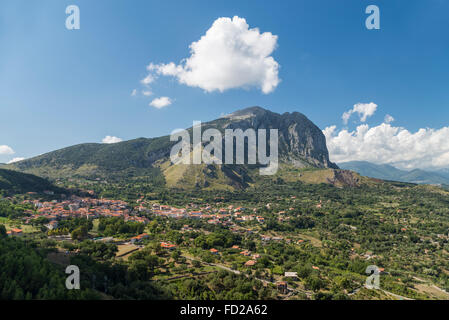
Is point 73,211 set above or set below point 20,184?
below

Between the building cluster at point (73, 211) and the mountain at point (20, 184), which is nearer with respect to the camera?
the building cluster at point (73, 211)

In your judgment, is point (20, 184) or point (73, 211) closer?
point (73, 211)

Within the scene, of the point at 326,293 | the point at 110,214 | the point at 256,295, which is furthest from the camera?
the point at 110,214

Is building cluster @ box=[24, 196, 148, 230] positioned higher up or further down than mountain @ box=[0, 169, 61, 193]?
further down

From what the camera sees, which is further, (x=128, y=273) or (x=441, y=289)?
(x=441, y=289)

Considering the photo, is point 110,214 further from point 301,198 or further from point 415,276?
point 301,198

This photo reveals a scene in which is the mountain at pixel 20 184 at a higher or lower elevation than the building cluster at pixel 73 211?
higher

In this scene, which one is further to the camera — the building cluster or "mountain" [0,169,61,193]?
"mountain" [0,169,61,193]
